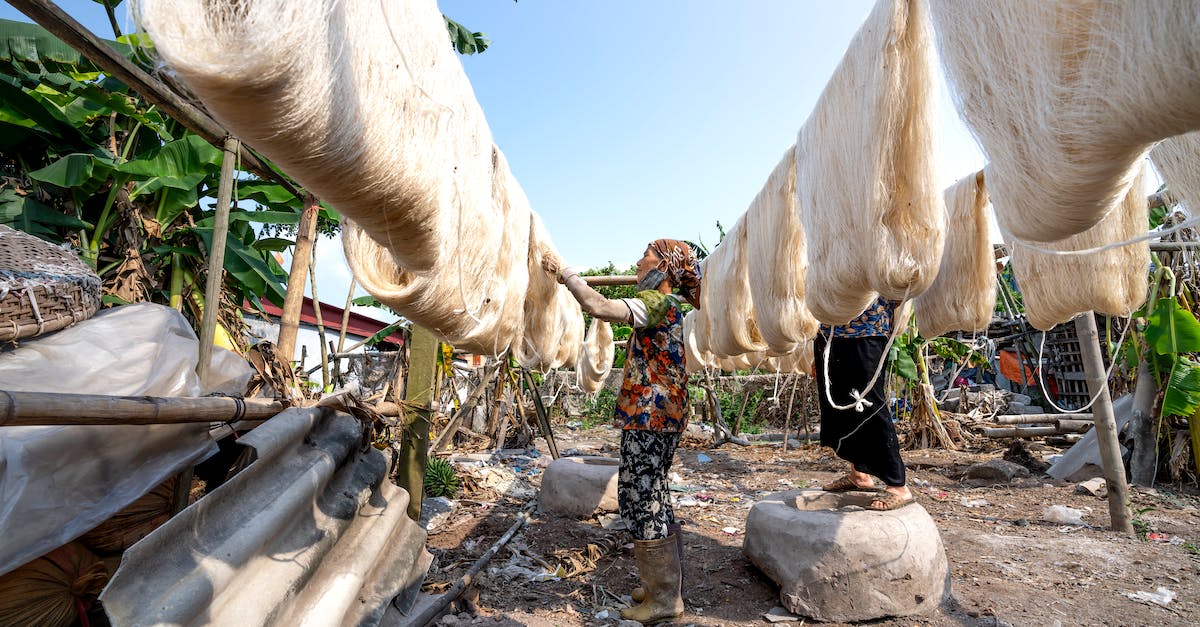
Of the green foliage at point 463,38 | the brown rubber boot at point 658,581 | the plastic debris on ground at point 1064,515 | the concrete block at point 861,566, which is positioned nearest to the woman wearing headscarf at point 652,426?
the brown rubber boot at point 658,581

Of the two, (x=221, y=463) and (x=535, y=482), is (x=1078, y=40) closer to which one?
(x=221, y=463)

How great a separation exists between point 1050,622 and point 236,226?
7934mm

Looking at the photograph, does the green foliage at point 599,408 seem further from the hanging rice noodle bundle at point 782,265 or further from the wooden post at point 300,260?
the wooden post at point 300,260

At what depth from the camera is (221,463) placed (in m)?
1.96

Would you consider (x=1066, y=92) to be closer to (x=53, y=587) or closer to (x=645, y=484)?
(x=645, y=484)

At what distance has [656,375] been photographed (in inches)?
112

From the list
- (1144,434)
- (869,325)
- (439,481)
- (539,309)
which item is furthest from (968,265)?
(439,481)

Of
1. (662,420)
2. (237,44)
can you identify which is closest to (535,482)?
(662,420)

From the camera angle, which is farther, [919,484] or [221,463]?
[919,484]

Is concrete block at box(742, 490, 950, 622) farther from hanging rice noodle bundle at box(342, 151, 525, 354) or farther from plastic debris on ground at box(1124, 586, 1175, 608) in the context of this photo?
hanging rice noodle bundle at box(342, 151, 525, 354)

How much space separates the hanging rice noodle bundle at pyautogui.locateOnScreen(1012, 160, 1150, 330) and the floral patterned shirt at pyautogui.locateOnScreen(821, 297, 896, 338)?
0.97 m

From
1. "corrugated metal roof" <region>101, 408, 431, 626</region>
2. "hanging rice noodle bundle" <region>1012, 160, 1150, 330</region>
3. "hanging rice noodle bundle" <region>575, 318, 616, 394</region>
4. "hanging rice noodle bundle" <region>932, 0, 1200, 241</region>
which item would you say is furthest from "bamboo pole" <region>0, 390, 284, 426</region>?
"hanging rice noodle bundle" <region>575, 318, 616, 394</region>

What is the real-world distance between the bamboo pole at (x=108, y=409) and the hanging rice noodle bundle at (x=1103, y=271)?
254cm

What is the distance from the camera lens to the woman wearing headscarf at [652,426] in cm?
272
